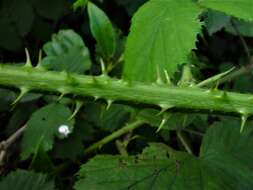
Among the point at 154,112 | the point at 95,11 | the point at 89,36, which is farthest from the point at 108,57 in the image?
the point at 89,36

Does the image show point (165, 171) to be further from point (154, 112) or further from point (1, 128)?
point (1, 128)

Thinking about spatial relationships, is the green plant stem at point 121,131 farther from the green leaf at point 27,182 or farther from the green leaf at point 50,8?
the green leaf at point 50,8

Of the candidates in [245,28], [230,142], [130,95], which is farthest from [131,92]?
[245,28]

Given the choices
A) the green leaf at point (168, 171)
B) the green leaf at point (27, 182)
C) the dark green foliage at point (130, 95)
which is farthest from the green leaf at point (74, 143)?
the green leaf at point (168, 171)

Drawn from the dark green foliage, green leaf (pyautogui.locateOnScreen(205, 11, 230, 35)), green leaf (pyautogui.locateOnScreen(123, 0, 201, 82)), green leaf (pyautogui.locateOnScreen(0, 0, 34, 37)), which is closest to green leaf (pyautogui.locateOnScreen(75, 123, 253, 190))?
the dark green foliage

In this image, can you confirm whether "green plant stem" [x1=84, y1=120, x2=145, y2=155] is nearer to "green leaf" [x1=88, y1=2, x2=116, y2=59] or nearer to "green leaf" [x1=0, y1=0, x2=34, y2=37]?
"green leaf" [x1=88, y1=2, x2=116, y2=59]

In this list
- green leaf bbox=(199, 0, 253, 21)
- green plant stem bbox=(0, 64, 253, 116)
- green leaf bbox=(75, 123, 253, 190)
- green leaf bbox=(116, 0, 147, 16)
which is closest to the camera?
green plant stem bbox=(0, 64, 253, 116)
